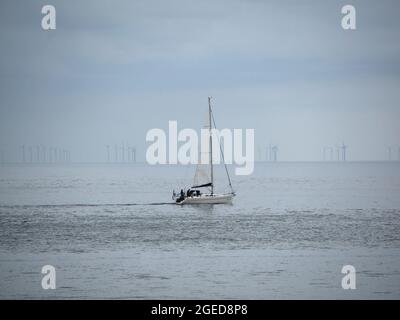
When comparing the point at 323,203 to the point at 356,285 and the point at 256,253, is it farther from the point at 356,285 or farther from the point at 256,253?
the point at 356,285

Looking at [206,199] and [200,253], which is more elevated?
[206,199]

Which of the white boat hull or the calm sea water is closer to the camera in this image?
the calm sea water

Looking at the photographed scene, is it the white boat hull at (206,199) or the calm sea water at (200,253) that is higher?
the white boat hull at (206,199)

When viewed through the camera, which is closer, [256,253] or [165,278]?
[165,278]

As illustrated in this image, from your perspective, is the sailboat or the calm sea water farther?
the sailboat

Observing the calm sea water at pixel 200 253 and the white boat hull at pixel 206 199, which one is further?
the white boat hull at pixel 206 199

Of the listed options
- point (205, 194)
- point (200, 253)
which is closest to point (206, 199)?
point (205, 194)

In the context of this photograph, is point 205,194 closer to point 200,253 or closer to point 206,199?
point 206,199

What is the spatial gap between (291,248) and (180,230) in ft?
54.2

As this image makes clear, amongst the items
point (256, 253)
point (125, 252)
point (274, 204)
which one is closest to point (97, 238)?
point (125, 252)

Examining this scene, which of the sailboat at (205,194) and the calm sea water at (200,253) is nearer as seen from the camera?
the calm sea water at (200,253)

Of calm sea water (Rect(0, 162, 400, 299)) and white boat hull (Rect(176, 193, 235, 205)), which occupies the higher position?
white boat hull (Rect(176, 193, 235, 205))
